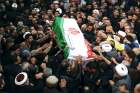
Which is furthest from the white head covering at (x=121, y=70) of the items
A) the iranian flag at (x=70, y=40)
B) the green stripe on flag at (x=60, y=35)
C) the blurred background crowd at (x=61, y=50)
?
the green stripe on flag at (x=60, y=35)

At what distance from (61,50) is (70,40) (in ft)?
1.16

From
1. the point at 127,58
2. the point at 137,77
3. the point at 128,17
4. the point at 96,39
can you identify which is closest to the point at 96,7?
the point at 128,17

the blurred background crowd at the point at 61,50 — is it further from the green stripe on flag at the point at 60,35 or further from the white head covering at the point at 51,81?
the green stripe on flag at the point at 60,35

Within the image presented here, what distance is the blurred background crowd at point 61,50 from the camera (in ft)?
30.8

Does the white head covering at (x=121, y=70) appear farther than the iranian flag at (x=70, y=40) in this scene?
No

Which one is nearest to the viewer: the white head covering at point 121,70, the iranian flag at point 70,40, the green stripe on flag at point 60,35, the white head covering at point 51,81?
the white head covering at point 51,81

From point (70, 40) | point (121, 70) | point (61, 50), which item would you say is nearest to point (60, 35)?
point (70, 40)

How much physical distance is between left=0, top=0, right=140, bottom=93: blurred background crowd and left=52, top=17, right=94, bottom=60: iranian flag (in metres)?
0.18

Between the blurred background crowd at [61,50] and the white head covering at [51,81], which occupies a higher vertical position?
the white head covering at [51,81]

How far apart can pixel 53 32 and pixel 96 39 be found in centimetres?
117

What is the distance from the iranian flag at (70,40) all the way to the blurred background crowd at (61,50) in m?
0.18

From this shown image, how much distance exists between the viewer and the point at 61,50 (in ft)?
36.8

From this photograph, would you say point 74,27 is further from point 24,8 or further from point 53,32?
point 24,8

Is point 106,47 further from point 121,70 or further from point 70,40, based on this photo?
point 121,70
